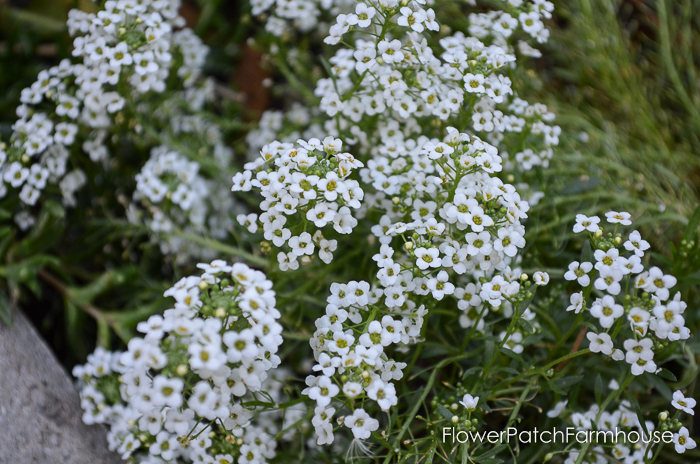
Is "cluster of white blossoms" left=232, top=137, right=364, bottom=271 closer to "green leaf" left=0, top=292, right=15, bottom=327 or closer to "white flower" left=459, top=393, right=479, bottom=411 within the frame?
"white flower" left=459, top=393, right=479, bottom=411

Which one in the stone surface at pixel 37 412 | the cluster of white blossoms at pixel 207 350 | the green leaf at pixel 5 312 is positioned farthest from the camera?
the green leaf at pixel 5 312

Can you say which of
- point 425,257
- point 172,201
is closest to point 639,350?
point 425,257

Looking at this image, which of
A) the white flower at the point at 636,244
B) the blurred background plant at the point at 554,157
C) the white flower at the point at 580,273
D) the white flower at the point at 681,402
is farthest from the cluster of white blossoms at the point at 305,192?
the white flower at the point at 681,402

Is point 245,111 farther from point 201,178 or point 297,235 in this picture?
point 297,235

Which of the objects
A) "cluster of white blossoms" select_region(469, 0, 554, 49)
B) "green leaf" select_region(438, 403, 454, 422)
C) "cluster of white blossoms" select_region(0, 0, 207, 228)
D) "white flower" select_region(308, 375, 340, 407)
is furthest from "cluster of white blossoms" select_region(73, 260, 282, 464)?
"cluster of white blossoms" select_region(469, 0, 554, 49)

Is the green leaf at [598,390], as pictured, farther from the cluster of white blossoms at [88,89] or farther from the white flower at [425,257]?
the cluster of white blossoms at [88,89]

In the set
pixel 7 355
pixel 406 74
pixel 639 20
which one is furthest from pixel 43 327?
pixel 639 20
